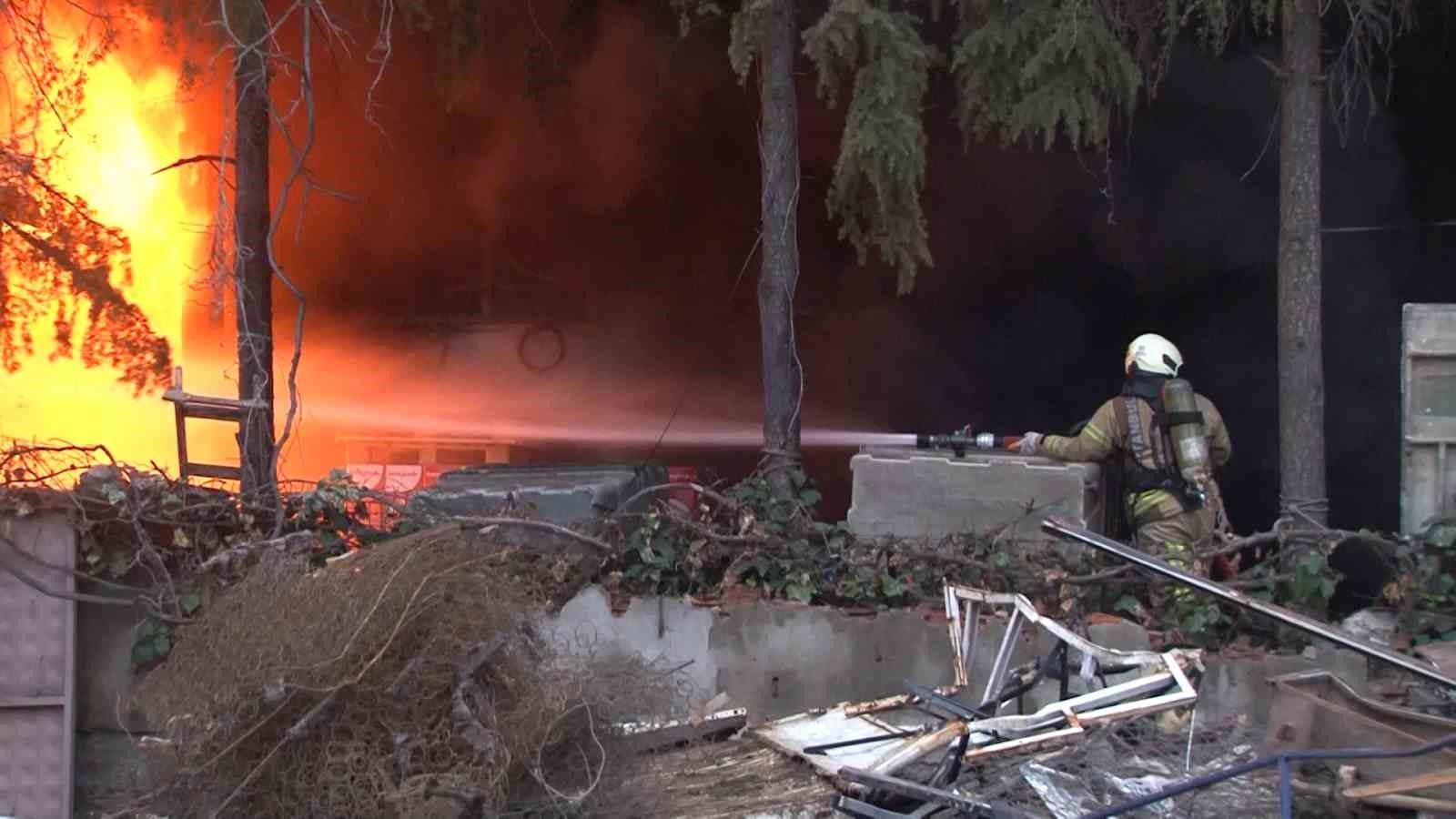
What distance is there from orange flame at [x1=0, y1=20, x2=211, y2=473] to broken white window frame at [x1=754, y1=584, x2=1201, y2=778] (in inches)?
230

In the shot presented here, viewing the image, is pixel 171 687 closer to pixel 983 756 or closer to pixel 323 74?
pixel 983 756

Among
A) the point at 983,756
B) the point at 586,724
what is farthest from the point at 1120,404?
the point at 586,724

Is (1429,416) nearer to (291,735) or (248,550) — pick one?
(291,735)

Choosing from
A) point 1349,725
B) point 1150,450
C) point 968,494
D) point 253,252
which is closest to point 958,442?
point 968,494

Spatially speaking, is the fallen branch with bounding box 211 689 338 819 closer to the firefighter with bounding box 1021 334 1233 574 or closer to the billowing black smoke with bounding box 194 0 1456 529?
the firefighter with bounding box 1021 334 1233 574

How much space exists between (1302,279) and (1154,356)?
2.66ft

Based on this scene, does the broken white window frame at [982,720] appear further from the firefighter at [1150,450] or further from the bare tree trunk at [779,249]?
the bare tree trunk at [779,249]

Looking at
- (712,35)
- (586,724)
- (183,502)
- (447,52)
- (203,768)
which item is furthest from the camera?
(712,35)

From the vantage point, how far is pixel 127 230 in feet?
32.4

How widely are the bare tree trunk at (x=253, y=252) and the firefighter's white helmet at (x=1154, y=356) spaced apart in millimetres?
4660

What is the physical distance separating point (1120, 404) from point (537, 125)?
21.0 feet

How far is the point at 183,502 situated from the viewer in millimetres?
6301

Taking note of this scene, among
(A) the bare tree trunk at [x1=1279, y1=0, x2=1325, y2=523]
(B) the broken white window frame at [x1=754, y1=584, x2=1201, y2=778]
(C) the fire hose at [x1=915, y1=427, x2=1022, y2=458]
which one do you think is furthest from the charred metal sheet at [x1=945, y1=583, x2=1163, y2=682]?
(A) the bare tree trunk at [x1=1279, y1=0, x2=1325, y2=523]

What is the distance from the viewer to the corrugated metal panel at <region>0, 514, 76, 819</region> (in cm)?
597
